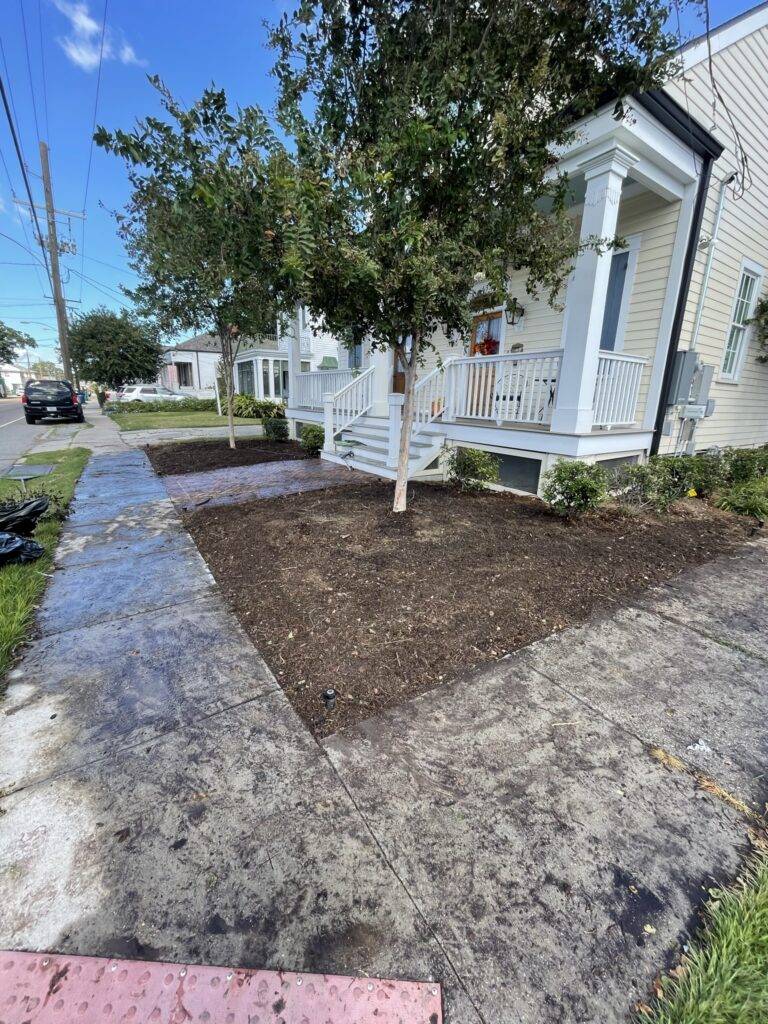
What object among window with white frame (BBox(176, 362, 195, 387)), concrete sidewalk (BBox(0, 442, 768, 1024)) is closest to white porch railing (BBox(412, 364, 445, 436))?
concrete sidewalk (BBox(0, 442, 768, 1024))

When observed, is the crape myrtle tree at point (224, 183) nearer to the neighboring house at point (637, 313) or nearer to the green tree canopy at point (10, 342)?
the neighboring house at point (637, 313)

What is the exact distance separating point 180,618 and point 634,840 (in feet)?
8.71

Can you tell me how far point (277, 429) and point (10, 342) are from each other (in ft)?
154

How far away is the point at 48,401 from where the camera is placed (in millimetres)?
16344

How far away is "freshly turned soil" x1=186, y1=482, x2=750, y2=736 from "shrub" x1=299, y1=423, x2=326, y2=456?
3.68 m

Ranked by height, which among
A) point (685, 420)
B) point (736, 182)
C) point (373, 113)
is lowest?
point (685, 420)

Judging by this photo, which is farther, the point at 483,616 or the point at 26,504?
the point at 26,504

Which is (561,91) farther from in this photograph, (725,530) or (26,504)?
(26,504)

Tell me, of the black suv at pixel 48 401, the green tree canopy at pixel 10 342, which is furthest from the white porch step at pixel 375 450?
the green tree canopy at pixel 10 342

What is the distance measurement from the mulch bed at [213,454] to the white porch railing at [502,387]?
390 cm

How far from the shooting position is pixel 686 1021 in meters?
1.05

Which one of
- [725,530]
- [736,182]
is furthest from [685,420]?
[736,182]

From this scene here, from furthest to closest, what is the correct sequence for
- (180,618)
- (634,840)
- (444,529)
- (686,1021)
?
(444,529)
(180,618)
(634,840)
(686,1021)

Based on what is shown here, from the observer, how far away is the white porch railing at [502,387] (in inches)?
223
